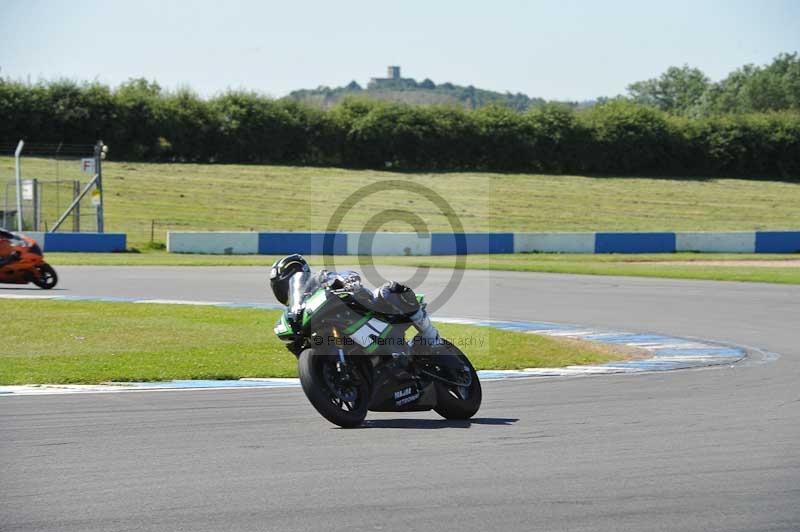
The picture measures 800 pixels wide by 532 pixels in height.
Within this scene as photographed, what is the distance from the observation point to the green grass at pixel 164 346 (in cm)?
1102

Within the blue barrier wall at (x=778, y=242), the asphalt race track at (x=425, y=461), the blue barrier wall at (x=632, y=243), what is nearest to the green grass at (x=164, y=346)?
the asphalt race track at (x=425, y=461)

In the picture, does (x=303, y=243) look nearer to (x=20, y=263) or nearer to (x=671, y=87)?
(x=20, y=263)

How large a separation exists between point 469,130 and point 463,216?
13598mm

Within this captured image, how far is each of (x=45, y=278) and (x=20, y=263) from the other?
0.51 m

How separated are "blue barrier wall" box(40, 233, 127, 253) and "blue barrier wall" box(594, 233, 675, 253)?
46.1ft

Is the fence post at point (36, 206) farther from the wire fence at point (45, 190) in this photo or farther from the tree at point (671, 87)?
→ the tree at point (671, 87)

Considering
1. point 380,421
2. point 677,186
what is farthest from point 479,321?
point 677,186

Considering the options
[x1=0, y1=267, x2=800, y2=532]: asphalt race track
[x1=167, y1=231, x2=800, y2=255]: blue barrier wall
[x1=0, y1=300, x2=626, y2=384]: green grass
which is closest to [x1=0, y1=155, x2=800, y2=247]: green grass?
[x1=167, y1=231, x2=800, y2=255]: blue barrier wall

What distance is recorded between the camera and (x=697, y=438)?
7.32 m

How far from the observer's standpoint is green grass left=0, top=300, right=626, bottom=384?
36.2 ft

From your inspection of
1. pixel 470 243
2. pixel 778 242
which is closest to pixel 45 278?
pixel 470 243

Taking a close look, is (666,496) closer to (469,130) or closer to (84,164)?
(84,164)

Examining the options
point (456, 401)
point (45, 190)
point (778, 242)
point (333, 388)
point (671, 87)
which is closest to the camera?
point (333, 388)

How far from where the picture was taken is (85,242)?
1248 inches
